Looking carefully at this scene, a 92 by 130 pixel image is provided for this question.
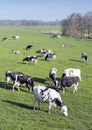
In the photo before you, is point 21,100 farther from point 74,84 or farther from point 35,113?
point 74,84

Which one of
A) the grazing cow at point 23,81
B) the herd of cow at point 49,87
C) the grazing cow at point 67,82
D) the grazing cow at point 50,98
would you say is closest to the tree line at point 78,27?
the herd of cow at point 49,87

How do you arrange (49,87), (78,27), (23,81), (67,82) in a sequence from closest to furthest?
(67,82)
(23,81)
(49,87)
(78,27)

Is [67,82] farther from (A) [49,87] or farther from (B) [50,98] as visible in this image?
(B) [50,98]

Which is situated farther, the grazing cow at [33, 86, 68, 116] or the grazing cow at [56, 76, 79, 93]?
the grazing cow at [56, 76, 79, 93]

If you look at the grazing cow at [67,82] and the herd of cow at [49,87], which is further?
the grazing cow at [67,82]

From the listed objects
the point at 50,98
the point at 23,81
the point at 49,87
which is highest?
the point at 50,98

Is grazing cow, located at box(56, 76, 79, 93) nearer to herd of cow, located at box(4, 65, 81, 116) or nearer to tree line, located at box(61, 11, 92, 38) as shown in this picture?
herd of cow, located at box(4, 65, 81, 116)

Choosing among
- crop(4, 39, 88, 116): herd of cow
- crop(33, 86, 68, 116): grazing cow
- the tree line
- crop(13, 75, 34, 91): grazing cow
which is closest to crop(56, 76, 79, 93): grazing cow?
crop(4, 39, 88, 116): herd of cow

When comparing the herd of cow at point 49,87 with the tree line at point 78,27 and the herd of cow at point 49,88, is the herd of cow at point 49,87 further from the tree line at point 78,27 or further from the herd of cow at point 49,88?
the tree line at point 78,27

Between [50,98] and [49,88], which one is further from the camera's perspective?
[49,88]

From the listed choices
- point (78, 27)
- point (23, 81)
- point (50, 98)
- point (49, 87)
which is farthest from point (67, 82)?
point (78, 27)

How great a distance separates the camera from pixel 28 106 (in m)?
18.2

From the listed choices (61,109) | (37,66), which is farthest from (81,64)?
(61,109)

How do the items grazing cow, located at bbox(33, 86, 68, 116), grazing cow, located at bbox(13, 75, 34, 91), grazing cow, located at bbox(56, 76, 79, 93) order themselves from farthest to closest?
grazing cow, located at bbox(13, 75, 34, 91) < grazing cow, located at bbox(56, 76, 79, 93) < grazing cow, located at bbox(33, 86, 68, 116)
